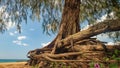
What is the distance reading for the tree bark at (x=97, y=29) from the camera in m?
11.5

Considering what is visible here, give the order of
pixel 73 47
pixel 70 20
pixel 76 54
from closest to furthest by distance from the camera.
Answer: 1. pixel 76 54
2. pixel 73 47
3. pixel 70 20

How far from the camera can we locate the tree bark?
1147cm

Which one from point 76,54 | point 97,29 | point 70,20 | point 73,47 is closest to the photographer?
point 76,54

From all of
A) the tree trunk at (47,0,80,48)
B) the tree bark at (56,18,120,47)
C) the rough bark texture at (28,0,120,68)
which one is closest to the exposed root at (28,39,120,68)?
the rough bark texture at (28,0,120,68)

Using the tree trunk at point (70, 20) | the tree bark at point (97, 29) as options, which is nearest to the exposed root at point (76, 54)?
the tree bark at point (97, 29)

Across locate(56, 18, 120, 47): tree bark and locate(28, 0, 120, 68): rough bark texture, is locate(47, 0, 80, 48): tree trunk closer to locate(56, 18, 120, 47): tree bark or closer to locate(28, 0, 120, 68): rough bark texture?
locate(28, 0, 120, 68): rough bark texture

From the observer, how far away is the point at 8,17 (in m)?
15.4

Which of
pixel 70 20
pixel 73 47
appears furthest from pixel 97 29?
pixel 70 20

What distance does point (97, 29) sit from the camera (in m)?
11.8

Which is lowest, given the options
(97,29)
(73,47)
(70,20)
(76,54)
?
(76,54)

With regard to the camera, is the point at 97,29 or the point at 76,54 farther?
the point at 97,29

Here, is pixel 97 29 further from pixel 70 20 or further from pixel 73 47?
pixel 70 20

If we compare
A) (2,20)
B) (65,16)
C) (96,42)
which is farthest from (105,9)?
(2,20)

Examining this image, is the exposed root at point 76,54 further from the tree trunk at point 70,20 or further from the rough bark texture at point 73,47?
the tree trunk at point 70,20
